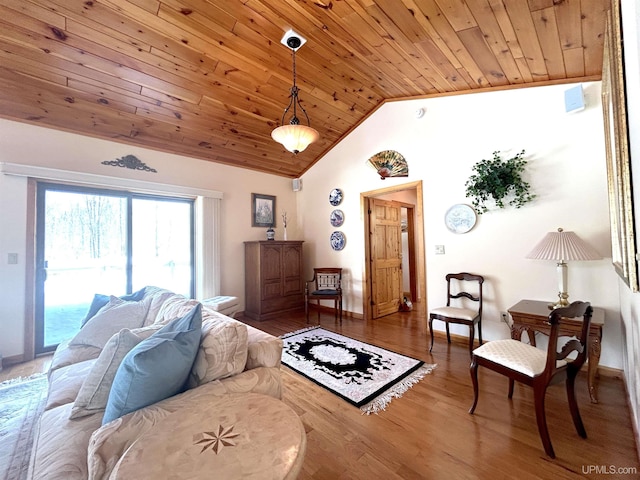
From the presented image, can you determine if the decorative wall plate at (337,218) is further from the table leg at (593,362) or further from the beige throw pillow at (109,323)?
the table leg at (593,362)

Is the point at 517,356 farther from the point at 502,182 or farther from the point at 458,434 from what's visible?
the point at 502,182

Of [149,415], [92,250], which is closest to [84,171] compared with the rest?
[92,250]

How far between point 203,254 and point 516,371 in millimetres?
4014

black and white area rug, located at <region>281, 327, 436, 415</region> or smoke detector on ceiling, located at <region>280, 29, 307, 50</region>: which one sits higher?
smoke detector on ceiling, located at <region>280, 29, 307, 50</region>

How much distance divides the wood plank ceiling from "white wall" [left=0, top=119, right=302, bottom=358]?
18cm

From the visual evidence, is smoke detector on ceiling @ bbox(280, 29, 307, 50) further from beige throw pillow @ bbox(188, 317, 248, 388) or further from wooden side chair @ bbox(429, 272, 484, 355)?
wooden side chair @ bbox(429, 272, 484, 355)

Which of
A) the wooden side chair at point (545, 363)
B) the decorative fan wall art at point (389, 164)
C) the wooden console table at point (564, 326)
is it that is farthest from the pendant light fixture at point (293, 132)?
the wooden console table at point (564, 326)

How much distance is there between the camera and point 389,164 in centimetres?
394

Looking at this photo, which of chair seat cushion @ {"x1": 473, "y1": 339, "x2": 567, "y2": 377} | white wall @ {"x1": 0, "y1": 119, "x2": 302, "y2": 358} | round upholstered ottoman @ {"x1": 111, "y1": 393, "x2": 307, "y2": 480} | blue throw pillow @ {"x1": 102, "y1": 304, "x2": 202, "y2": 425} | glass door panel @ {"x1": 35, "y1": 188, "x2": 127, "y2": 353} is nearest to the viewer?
round upholstered ottoman @ {"x1": 111, "y1": 393, "x2": 307, "y2": 480}

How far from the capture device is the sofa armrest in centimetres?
89

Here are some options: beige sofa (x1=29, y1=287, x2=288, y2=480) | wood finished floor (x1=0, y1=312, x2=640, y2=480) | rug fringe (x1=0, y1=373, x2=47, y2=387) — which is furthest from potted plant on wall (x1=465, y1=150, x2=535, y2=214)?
rug fringe (x1=0, y1=373, x2=47, y2=387)

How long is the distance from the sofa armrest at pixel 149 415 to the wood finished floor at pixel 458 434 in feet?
2.06

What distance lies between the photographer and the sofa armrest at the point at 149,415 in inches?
35.0

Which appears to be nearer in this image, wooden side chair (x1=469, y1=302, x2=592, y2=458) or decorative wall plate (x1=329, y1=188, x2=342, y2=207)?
wooden side chair (x1=469, y1=302, x2=592, y2=458)
